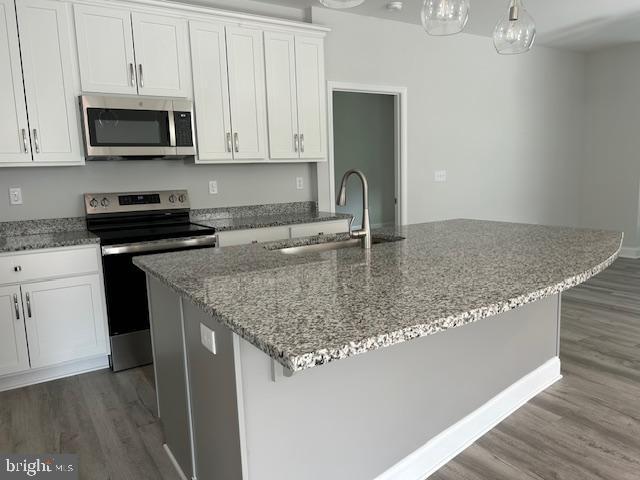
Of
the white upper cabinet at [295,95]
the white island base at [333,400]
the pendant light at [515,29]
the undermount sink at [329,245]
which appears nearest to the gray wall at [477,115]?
the white upper cabinet at [295,95]

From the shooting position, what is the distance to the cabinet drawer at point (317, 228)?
373 cm

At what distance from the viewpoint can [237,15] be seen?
3535 mm

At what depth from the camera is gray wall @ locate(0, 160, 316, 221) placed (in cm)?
324

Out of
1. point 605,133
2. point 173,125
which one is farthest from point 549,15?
point 173,125

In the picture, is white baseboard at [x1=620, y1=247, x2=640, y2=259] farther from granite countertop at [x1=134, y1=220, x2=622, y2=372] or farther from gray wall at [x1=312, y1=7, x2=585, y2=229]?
granite countertop at [x1=134, y1=220, x2=622, y2=372]

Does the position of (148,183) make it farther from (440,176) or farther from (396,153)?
(440,176)

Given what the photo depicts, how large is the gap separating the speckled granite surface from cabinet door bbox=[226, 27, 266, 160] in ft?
4.10

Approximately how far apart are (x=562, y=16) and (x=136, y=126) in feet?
13.7

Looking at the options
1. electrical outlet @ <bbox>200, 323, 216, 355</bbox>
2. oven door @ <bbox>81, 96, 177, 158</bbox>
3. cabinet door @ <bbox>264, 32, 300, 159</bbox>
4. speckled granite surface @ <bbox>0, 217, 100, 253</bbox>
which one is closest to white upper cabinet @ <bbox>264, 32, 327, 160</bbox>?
cabinet door @ <bbox>264, 32, 300, 159</bbox>

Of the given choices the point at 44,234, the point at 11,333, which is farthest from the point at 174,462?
the point at 44,234

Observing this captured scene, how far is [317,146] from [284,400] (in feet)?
9.77

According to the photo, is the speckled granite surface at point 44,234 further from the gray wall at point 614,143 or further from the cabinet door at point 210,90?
the gray wall at point 614,143

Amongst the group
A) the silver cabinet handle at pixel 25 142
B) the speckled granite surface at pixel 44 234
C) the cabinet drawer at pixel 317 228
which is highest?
the silver cabinet handle at pixel 25 142

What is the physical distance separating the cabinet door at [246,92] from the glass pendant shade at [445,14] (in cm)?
207
